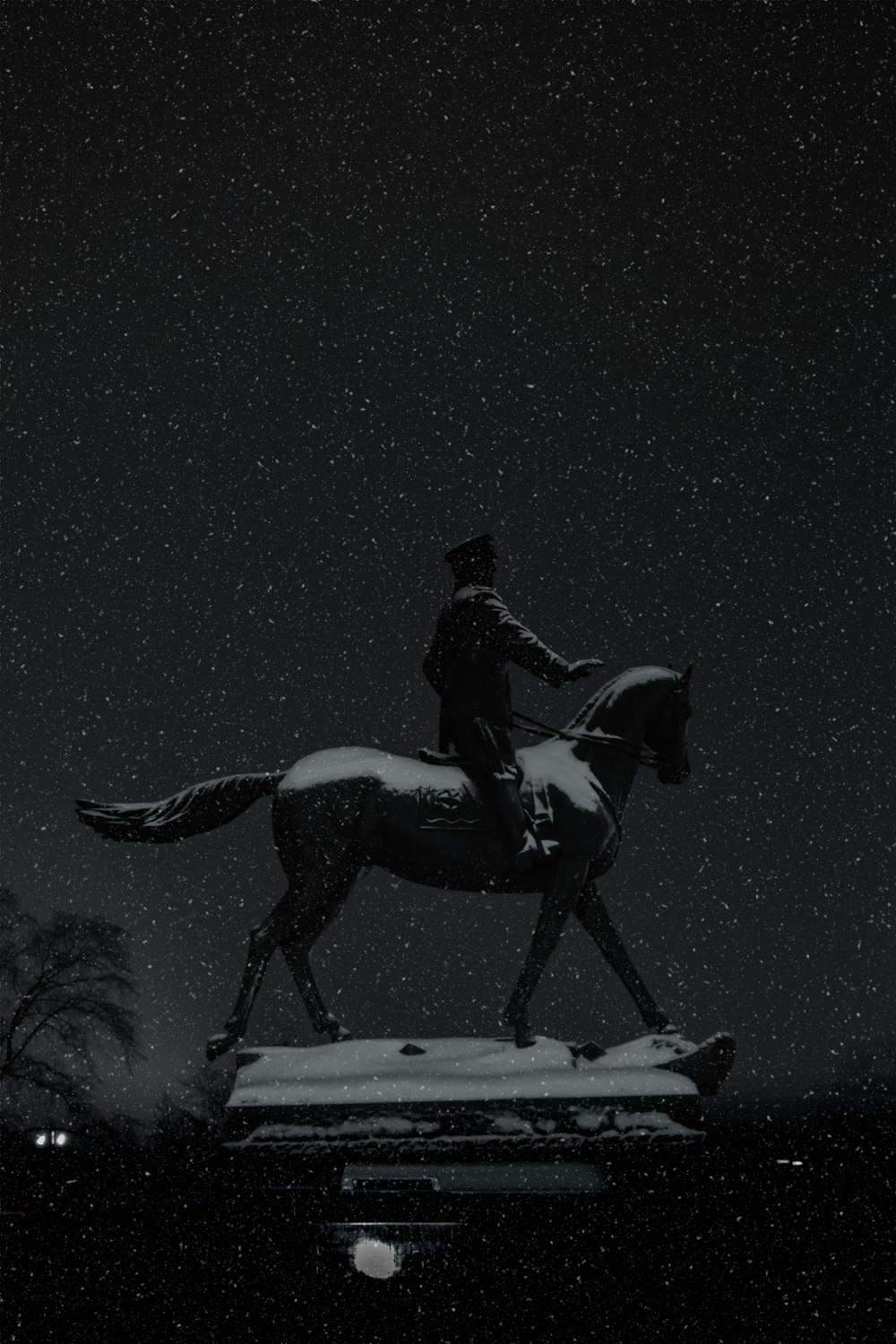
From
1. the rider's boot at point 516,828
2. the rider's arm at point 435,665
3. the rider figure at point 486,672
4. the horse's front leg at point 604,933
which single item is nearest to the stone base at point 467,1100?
the horse's front leg at point 604,933

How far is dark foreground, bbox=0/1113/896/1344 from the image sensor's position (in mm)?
5180

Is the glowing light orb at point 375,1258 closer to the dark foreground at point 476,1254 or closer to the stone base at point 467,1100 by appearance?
the dark foreground at point 476,1254

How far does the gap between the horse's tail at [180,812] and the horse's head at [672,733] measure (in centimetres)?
230

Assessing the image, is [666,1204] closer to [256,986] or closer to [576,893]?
[576,893]

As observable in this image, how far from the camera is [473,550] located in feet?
24.5

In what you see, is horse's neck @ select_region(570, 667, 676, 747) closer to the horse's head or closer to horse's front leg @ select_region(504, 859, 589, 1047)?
the horse's head

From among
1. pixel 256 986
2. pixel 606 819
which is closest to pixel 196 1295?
pixel 256 986

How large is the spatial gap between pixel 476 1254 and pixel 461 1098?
771mm

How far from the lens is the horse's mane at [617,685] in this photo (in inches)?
291

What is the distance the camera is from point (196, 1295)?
5336 millimetres

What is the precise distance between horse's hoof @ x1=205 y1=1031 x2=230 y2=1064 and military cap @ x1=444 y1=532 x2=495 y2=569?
3.10 meters

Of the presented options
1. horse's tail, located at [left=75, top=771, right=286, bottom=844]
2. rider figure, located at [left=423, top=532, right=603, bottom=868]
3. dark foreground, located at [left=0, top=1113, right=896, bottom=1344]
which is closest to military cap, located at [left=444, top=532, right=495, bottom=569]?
rider figure, located at [left=423, top=532, right=603, bottom=868]

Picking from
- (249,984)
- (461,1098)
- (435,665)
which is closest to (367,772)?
(435,665)

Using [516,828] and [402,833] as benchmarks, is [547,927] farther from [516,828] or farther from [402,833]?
[402,833]
